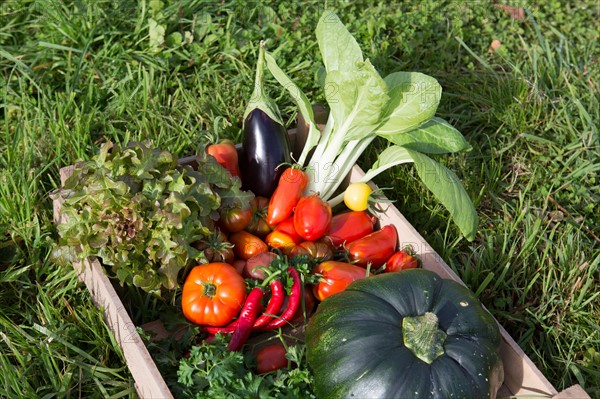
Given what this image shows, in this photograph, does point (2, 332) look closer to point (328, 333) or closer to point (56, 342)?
point (56, 342)

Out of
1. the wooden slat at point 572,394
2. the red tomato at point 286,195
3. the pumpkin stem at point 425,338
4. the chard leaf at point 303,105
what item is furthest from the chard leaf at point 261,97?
the wooden slat at point 572,394

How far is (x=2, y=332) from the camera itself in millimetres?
3143

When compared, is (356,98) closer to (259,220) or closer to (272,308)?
(259,220)

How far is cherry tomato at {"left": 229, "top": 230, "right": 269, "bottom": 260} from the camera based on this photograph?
3.31 m

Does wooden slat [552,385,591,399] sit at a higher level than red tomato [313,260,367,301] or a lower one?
lower

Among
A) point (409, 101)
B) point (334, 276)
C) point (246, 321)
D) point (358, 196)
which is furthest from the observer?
point (358, 196)

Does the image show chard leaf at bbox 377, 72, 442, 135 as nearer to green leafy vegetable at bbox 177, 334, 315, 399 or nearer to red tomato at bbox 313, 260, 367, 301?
red tomato at bbox 313, 260, 367, 301

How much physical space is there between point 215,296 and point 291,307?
0.32 meters

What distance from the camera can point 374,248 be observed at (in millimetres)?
3361

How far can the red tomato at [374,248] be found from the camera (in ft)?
11.0

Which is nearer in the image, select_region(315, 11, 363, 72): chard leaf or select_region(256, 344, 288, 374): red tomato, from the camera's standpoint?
select_region(256, 344, 288, 374): red tomato

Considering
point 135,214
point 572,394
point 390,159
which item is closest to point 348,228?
point 390,159

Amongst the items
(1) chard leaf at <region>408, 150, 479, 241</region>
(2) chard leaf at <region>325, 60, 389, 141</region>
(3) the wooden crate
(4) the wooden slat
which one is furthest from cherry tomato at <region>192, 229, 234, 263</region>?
(4) the wooden slat

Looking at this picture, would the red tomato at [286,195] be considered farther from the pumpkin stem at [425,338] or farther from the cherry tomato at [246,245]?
the pumpkin stem at [425,338]
